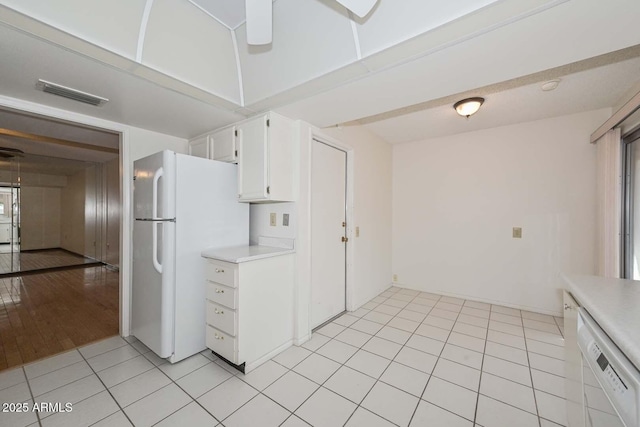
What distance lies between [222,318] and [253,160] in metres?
1.40

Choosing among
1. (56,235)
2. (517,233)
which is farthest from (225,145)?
(56,235)

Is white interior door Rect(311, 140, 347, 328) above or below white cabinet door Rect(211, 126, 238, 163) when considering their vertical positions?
below

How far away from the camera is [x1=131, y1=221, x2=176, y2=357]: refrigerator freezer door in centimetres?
199

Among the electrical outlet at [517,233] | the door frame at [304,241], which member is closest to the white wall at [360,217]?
the door frame at [304,241]

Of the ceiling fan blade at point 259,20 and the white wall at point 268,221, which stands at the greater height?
the ceiling fan blade at point 259,20

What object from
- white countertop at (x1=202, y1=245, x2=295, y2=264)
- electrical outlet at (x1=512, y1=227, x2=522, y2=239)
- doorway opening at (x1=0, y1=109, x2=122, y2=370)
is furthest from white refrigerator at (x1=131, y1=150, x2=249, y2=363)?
electrical outlet at (x1=512, y1=227, x2=522, y2=239)

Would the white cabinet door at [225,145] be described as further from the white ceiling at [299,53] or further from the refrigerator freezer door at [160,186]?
the refrigerator freezer door at [160,186]

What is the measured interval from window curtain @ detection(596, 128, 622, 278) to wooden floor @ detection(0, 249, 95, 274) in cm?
955

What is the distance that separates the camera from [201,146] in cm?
288

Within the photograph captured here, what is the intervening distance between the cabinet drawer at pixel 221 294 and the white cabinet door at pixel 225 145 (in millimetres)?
1231

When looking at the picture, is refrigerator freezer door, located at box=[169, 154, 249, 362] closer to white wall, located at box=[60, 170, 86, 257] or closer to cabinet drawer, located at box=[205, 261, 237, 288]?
cabinet drawer, located at box=[205, 261, 237, 288]

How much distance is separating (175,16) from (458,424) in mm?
3110

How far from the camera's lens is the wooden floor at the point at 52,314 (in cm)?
226

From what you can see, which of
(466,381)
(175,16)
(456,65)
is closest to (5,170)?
(175,16)
